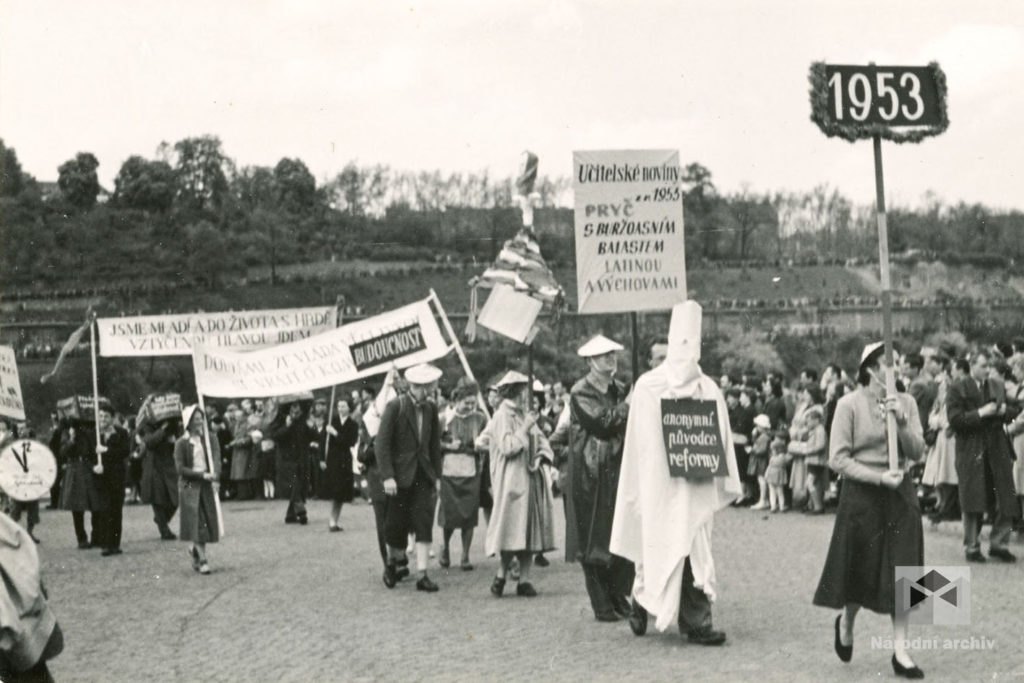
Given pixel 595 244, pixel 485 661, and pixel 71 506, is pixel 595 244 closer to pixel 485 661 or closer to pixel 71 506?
pixel 485 661

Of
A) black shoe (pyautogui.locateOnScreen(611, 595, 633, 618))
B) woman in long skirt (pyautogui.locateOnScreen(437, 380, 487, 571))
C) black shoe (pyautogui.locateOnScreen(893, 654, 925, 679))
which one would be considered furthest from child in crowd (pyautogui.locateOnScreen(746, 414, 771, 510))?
black shoe (pyautogui.locateOnScreen(893, 654, 925, 679))

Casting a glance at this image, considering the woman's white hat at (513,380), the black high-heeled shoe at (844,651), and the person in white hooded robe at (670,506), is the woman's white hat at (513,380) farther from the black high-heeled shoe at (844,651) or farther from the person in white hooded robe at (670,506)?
the black high-heeled shoe at (844,651)

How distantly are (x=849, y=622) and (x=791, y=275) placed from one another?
306ft

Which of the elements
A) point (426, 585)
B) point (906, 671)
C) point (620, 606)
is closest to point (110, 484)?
point (426, 585)

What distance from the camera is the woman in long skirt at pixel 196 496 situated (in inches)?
551

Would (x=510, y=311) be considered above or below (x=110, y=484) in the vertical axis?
above

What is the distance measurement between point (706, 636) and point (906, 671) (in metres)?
1.60

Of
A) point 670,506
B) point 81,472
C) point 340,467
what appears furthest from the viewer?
point 340,467

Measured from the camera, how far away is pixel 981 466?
12.4 m

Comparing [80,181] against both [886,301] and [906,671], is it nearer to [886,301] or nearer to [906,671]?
[886,301]

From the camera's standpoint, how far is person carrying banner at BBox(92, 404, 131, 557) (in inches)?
650

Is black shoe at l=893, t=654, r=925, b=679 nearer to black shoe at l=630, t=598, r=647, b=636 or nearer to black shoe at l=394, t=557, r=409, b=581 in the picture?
black shoe at l=630, t=598, r=647, b=636

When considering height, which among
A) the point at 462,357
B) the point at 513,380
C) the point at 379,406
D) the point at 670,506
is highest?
the point at 462,357

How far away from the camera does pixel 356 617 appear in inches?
420
